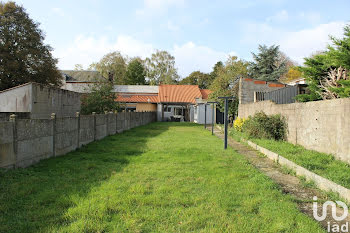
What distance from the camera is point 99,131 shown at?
40.7ft

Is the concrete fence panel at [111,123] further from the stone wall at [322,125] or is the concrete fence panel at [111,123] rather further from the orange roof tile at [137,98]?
the orange roof tile at [137,98]

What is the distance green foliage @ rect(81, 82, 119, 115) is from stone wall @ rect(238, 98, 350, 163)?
1456 cm

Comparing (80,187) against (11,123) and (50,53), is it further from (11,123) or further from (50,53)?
(50,53)

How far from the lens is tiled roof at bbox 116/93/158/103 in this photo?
40.2 meters

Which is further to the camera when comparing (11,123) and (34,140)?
(34,140)

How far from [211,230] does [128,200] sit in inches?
58.1

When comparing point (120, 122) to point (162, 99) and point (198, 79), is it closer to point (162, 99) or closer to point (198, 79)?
point (162, 99)

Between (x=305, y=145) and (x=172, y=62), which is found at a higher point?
(x=172, y=62)

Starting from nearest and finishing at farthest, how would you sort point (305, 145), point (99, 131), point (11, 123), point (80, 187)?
point (80, 187)
point (11, 123)
point (305, 145)
point (99, 131)

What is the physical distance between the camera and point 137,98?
136 ft

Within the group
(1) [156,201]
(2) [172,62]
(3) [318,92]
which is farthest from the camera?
(2) [172,62]

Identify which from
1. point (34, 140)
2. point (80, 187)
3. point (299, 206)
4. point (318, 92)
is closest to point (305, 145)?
point (318, 92)

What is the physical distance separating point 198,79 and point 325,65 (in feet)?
173

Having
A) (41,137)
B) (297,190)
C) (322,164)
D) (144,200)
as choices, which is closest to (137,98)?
(41,137)
